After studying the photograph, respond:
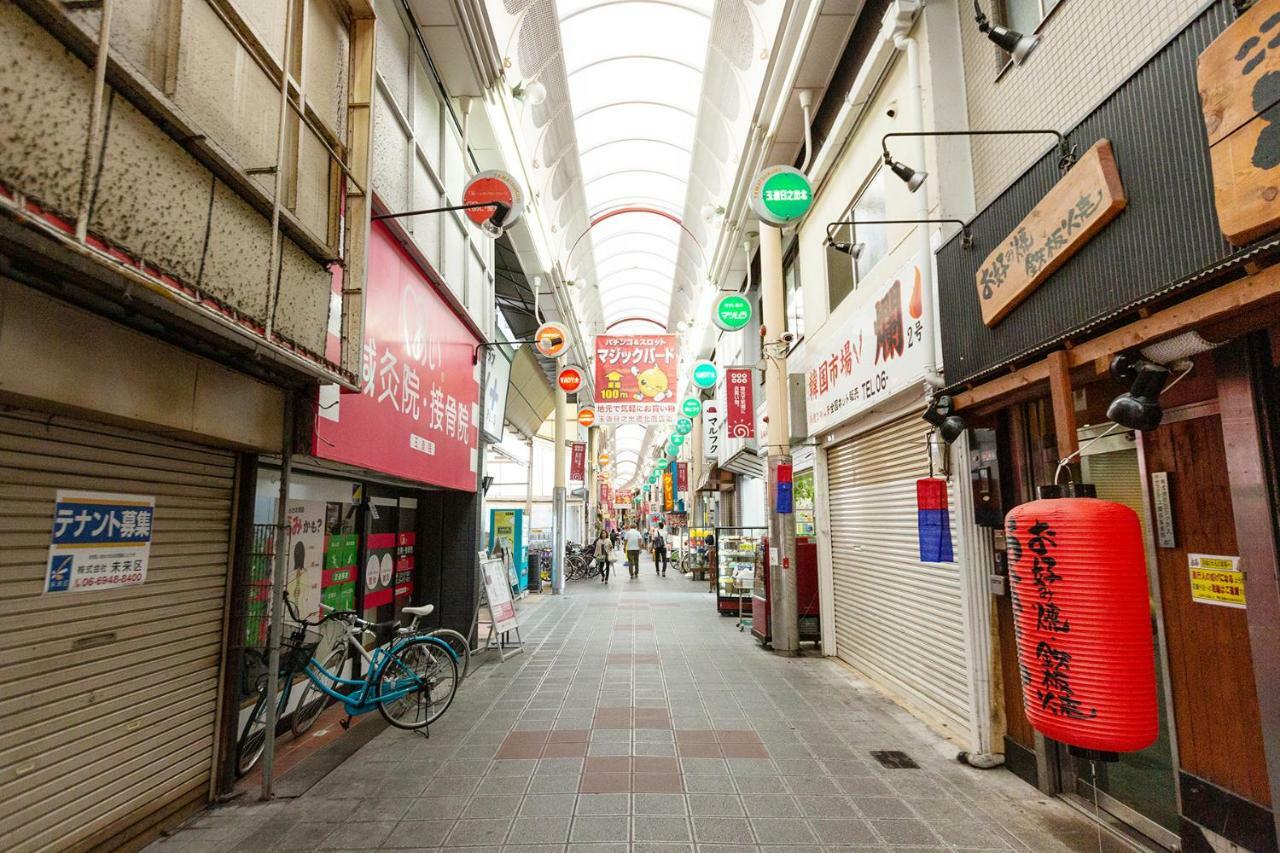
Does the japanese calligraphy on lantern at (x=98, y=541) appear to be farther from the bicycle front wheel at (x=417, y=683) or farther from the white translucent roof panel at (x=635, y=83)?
the white translucent roof panel at (x=635, y=83)

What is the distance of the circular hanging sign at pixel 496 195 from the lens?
739cm

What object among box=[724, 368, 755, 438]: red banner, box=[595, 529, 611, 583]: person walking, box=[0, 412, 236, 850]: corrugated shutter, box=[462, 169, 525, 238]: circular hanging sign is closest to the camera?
box=[0, 412, 236, 850]: corrugated shutter

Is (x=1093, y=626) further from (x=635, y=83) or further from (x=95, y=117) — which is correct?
(x=635, y=83)

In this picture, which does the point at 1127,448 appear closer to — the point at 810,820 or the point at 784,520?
the point at 810,820

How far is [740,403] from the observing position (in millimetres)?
13969

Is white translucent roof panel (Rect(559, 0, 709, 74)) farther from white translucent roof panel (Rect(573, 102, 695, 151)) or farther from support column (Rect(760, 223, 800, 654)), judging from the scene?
support column (Rect(760, 223, 800, 654))

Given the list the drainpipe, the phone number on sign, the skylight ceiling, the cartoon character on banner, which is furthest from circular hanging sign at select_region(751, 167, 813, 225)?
the cartoon character on banner

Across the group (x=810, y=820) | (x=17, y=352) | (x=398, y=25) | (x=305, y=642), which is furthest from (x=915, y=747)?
(x=398, y=25)

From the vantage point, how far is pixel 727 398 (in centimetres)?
1405

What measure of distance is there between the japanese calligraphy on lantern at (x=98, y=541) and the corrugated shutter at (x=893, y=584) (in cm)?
615

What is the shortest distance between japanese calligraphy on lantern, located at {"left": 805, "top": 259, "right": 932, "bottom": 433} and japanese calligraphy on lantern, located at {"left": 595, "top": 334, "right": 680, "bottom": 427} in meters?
6.21

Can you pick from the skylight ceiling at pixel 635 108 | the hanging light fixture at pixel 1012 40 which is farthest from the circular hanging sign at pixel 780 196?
the skylight ceiling at pixel 635 108

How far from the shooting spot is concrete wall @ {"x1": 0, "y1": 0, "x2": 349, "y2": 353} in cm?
236

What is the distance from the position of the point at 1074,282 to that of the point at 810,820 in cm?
372
